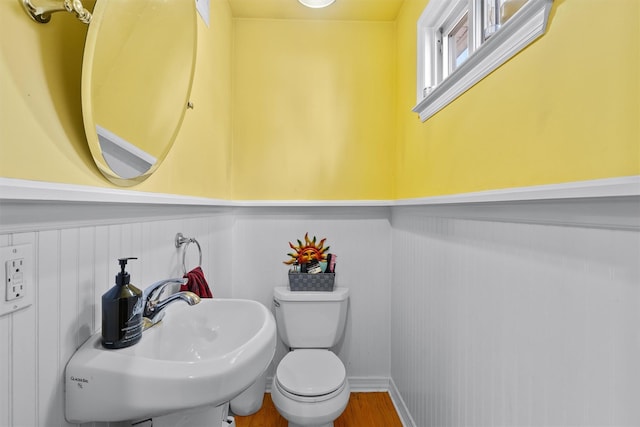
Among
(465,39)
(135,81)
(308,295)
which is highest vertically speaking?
(465,39)

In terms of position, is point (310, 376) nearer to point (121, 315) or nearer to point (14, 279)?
point (121, 315)

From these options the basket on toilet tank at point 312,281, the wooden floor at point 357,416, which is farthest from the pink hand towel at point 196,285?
the wooden floor at point 357,416

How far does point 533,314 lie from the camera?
0.75 meters

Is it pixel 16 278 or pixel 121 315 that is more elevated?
pixel 16 278

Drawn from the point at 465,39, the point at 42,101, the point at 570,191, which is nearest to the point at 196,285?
the point at 42,101

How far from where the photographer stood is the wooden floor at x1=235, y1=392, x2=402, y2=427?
1.65m

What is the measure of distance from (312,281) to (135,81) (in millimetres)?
1298

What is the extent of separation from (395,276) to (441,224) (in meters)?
0.70

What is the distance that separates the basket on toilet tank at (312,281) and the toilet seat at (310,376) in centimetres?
33

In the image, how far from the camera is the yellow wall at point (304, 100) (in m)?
1.92

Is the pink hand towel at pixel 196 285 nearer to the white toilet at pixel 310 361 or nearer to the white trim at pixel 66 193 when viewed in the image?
the white trim at pixel 66 193

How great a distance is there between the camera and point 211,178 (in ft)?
5.02

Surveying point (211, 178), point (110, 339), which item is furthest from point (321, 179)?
point (110, 339)

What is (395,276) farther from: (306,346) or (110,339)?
(110,339)
